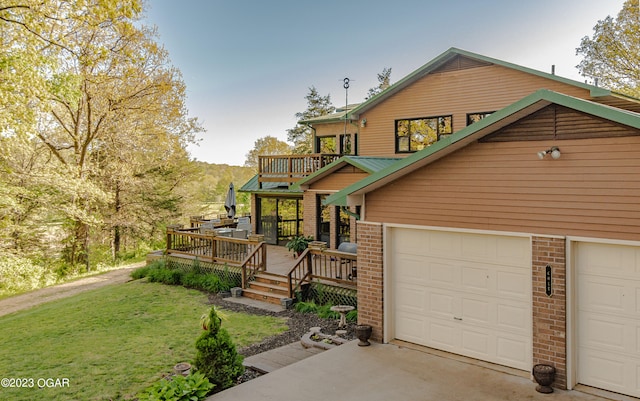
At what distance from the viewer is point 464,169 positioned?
7.12 metres

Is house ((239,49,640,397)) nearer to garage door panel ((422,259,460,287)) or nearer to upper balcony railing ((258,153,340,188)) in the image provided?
garage door panel ((422,259,460,287))

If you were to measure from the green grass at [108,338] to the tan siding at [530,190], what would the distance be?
4038mm

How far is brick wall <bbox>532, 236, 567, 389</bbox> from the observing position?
620 cm

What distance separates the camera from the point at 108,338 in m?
10.2

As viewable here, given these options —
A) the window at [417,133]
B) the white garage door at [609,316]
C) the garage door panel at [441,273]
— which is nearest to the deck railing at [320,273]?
the garage door panel at [441,273]

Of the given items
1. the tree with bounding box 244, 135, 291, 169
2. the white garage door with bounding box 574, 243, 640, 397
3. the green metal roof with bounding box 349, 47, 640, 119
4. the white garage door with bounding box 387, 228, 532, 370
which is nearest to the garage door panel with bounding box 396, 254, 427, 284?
the white garage door with bounding box 387, 228, 532, 370

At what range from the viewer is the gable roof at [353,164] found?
47.0ft

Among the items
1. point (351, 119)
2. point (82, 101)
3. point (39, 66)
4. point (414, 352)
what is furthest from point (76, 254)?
point (414, 352)

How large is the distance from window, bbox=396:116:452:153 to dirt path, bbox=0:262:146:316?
1252 cm

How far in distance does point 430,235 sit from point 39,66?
47.4 ft

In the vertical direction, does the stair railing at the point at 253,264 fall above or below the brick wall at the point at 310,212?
below

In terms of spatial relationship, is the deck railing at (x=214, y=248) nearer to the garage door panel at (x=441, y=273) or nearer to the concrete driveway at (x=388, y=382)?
the concrete driveway at (x=388, y=382)

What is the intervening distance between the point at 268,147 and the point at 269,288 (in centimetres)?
3687

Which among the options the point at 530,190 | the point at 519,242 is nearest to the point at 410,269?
the point at 519,242
